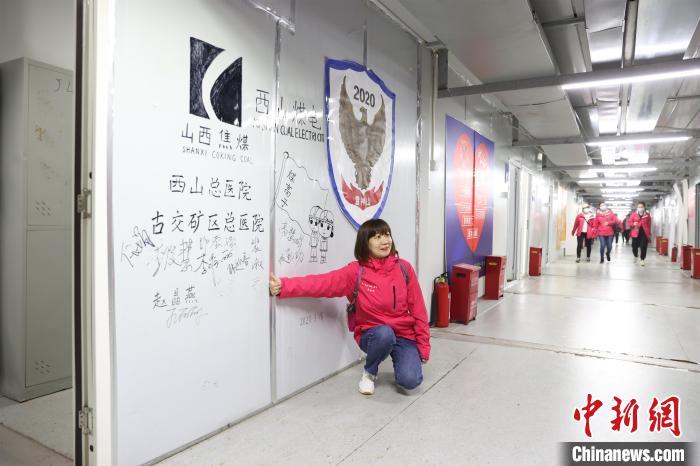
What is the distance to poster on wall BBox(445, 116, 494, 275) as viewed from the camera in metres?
5.32

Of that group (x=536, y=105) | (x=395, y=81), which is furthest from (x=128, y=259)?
(x=536, y=105)

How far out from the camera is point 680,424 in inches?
A: 99.3

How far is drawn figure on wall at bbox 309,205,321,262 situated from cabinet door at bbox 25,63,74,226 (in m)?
1.52

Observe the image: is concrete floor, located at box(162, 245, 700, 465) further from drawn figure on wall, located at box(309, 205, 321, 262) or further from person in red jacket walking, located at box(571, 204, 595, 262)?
person in red jacket walking, located at box(571, 204, 595, 262)

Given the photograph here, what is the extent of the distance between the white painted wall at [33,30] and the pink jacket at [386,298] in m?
2.29

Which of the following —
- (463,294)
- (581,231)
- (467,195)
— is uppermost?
(467,195)

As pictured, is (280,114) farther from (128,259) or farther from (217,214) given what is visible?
(128,259)

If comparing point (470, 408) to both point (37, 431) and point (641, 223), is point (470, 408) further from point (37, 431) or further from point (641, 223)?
point (641, 223)

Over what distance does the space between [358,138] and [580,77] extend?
2.45 meters

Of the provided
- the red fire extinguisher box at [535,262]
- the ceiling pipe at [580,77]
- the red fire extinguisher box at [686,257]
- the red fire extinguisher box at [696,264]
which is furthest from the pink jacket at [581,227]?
the ceiling pipe at [580,77]

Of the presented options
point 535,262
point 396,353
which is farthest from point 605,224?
point 396,353

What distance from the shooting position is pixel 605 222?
1202 cm

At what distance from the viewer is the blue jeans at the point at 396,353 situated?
2893 mm

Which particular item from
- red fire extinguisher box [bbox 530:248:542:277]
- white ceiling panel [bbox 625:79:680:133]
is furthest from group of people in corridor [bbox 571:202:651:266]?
white ceiling panel [bbox 625:79:680:133]
